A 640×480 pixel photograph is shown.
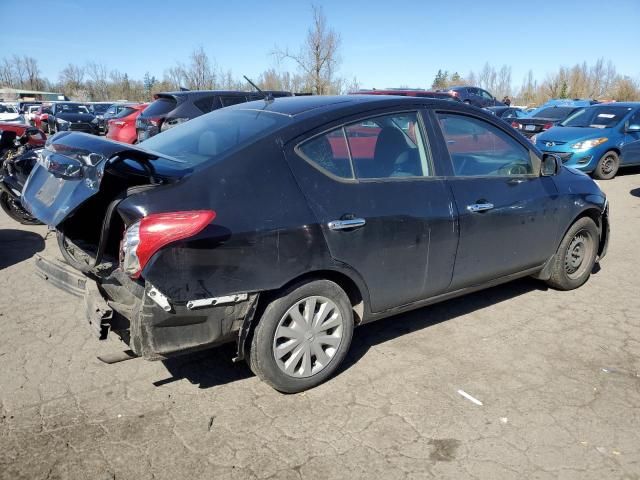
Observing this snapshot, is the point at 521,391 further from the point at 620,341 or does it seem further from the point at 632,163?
the point at 632,163

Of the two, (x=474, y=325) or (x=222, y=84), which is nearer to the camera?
(x=474, y=325)

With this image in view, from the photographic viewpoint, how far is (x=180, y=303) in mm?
2734

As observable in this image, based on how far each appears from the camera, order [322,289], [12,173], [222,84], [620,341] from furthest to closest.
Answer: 1. [222,84]
2. [12,173]
3. [620,341]
4. [322,289]

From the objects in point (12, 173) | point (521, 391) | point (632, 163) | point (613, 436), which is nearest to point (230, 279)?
point (521, 391)

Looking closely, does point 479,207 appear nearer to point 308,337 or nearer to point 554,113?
point 308,337

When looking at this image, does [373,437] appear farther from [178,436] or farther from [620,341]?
[620,341]

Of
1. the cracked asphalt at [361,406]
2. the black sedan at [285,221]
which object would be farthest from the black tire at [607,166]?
the black sedan at [285,221]

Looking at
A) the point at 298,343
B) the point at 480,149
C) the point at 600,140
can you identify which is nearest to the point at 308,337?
the point at 298,343

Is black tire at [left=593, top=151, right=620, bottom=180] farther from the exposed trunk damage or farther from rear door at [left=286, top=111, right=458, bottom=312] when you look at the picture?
the exposed trunk damage

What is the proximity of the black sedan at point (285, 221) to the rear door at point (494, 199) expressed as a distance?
0.02m

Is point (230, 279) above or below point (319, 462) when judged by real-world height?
above

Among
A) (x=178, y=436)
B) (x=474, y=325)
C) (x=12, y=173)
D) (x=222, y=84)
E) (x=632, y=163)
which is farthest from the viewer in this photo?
(x=222, y=84)

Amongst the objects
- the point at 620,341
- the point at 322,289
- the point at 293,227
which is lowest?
the point at 620,341

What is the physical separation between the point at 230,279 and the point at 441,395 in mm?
1549
